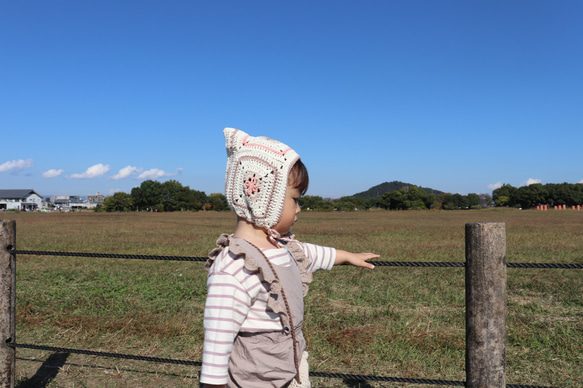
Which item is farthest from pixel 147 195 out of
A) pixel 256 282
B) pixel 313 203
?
pixel 256 282

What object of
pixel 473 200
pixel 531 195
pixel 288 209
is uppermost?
pixel 531 195

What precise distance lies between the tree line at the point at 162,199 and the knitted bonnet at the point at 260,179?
109795mm

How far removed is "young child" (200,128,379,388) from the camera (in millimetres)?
1607

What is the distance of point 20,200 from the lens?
12581 cm

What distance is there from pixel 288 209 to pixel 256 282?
0.36 meters

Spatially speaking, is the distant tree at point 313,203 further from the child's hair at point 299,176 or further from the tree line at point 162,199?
the child's hair at point 299,176

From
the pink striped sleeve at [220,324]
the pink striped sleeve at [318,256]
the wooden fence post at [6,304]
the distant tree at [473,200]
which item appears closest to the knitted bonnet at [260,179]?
the pink striped sleeve at [220,324]

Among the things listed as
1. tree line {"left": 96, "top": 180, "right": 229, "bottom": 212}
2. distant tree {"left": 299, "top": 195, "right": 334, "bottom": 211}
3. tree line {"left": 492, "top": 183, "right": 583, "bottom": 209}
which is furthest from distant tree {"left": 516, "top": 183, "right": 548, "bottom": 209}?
tree line {"left": 96, "top": 180, "right": 229, "bottom": 212}

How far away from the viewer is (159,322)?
551cm

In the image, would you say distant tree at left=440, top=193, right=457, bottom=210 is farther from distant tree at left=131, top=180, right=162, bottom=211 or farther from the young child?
the young child

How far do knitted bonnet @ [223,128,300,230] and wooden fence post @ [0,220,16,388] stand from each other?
189cm

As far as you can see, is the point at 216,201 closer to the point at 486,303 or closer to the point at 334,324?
the point at 334,324

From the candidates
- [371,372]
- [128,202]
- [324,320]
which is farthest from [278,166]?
[128,202]

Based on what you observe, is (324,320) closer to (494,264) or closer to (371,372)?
(371,372)
